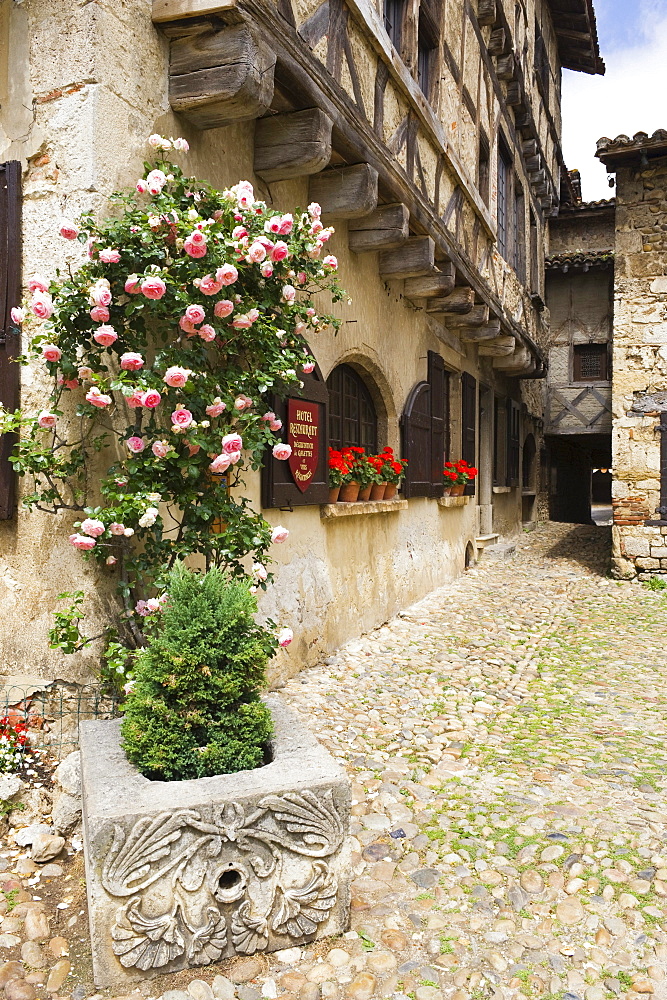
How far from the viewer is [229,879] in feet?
7.17

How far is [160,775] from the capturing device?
239 centimetres

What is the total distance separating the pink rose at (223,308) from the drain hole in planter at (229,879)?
207 centimetres

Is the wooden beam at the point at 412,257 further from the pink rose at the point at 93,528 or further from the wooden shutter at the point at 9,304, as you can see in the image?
the pink rose at the point at 93,528

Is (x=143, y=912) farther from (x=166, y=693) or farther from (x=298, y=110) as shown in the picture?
(x=298, y=110)

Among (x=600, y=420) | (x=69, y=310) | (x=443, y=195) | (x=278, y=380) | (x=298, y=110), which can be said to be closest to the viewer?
(x=69, y=310)

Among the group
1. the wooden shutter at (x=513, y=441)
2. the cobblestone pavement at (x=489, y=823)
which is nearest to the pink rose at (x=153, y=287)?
the cobblestone pavement at (x=489, y=823)

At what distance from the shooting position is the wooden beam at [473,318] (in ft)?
26.1

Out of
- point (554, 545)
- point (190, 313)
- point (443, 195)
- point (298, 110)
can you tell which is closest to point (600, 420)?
point (554, 545)

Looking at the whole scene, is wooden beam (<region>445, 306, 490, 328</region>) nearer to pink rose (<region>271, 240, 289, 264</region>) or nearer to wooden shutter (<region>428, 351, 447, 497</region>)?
wooden shutter (<region>428, 351, 447, 497</region>)

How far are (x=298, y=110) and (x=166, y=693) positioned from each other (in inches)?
124

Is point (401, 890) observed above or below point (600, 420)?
below

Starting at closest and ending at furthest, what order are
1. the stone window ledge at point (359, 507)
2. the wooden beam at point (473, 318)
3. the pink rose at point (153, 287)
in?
1. the pink rose at point (153, 287)
2. the stone window ledge at point (359, 507)
3. the wooden beam at point (473, 318)

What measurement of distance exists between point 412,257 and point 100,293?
3.69 meters

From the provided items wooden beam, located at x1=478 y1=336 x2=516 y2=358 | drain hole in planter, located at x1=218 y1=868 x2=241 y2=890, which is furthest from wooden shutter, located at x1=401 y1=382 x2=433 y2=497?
drain hole in planter, located at x1=218 y1=868 x2=241 y2=890
